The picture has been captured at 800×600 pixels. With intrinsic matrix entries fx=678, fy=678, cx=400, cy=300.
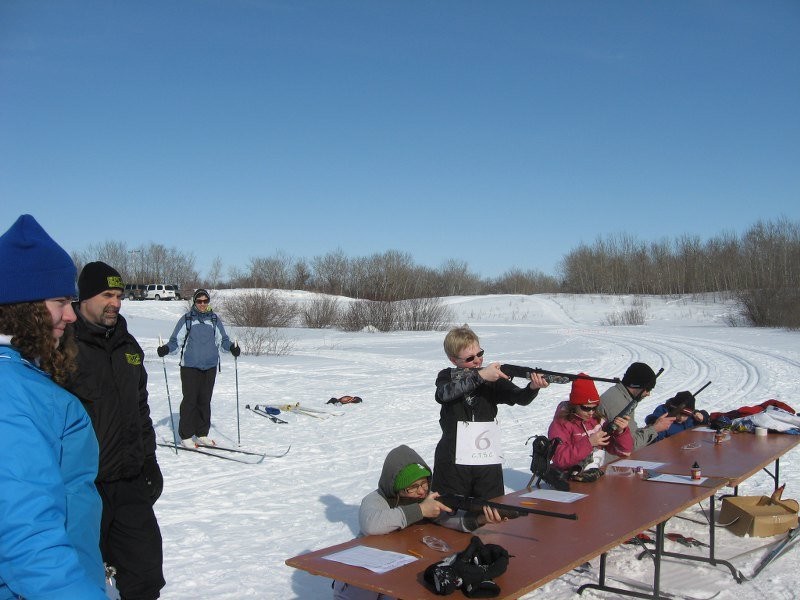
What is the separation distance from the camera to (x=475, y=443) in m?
4.26

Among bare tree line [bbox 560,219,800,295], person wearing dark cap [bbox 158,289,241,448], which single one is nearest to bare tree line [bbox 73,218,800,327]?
bare tree line [bbox 560,219,800,295]

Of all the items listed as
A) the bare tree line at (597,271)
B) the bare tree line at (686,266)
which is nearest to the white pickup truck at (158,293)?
the bare tree line at (597,271)

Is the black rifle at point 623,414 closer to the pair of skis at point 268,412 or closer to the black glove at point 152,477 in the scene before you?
the black glove at point 152,477

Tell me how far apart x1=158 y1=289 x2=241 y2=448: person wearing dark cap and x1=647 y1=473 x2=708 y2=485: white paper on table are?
5.46 m

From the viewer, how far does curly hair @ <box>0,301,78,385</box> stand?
1734 millimetres

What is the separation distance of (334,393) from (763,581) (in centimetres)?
935

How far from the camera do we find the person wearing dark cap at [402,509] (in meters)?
3.49

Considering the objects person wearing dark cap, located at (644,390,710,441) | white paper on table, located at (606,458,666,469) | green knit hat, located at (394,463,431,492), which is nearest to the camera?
green knit hat, located at (394,463,431,492)

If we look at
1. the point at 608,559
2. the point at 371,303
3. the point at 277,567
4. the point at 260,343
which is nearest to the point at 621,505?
the point at 608,559

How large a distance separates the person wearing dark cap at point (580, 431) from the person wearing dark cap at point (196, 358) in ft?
15.5

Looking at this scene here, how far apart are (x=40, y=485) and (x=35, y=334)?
0.42m

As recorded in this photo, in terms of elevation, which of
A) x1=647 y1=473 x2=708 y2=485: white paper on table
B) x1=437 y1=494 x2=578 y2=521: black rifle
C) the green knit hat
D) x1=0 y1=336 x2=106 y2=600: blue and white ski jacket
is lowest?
x1=647 y1=473 x2=708 y2=485: white paper on table

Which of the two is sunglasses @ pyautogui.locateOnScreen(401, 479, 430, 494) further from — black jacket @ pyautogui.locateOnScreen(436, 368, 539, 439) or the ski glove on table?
the ski glove on table

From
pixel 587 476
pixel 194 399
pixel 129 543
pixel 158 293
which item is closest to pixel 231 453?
pixel 194 399
